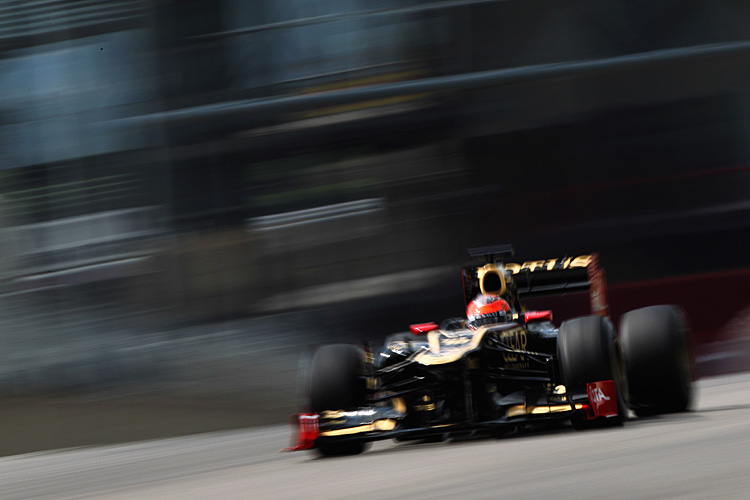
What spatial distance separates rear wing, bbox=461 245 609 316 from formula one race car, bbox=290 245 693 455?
190 millimetres

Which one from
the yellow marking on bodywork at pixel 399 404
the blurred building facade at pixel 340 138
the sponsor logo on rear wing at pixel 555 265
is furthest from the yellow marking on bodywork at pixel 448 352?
the blurred building facade at pixel 340 138

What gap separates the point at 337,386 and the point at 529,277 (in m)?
1.94

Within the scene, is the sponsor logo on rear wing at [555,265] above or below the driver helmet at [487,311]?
above

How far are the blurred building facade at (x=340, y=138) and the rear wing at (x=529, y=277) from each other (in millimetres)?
4437

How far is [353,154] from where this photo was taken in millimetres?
12570

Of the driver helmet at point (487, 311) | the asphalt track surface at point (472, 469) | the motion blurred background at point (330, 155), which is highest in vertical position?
the motion blurred background at point (330, 155)

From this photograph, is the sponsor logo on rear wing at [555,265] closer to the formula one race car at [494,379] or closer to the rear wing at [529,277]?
the rear wing at [529,277]

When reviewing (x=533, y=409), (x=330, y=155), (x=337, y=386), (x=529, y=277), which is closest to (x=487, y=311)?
(x=529, y=277)

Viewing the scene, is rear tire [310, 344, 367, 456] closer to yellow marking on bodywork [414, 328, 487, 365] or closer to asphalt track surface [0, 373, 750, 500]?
asphalt track surface [0, 373, 750, 500]

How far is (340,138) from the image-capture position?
1259cm

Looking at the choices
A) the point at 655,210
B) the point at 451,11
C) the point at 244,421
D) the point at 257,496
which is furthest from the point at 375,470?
the point at 451,11

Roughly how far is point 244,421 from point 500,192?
14.4 ft

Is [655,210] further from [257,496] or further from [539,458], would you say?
[257,496]

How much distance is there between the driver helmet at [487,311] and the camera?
687 cm
